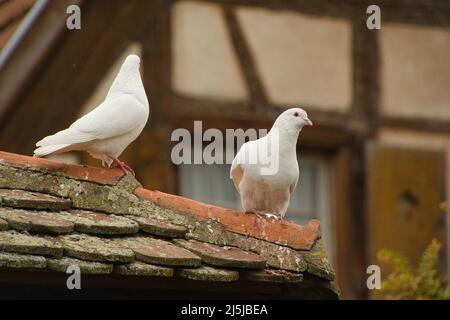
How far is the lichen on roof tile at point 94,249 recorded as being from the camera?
5441mm

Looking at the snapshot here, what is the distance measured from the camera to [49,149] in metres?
6.04

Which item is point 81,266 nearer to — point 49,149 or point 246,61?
point 49,149

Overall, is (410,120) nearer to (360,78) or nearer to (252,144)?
(360,78)

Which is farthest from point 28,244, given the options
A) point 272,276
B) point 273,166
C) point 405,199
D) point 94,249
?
point 405,199

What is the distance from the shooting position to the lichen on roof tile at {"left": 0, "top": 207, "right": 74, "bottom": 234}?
215 inches

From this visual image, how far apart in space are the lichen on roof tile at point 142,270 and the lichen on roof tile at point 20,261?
0.31m

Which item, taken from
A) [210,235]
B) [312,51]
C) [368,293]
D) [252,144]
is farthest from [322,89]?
[210,235]

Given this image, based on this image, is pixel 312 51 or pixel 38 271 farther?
pixel 312 51

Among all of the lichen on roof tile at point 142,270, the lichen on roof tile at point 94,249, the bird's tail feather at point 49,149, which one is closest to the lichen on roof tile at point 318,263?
the lichen on roof tile at point 142,270

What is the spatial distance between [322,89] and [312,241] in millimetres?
6263

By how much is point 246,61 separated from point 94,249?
6.61 metres

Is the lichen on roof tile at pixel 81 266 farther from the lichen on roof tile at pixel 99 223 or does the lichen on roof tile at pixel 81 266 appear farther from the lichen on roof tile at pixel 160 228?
the lichen on roof tile at pixel 160 228

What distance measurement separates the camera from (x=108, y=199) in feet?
19.2

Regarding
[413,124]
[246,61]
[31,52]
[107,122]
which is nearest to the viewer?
[107,122]
